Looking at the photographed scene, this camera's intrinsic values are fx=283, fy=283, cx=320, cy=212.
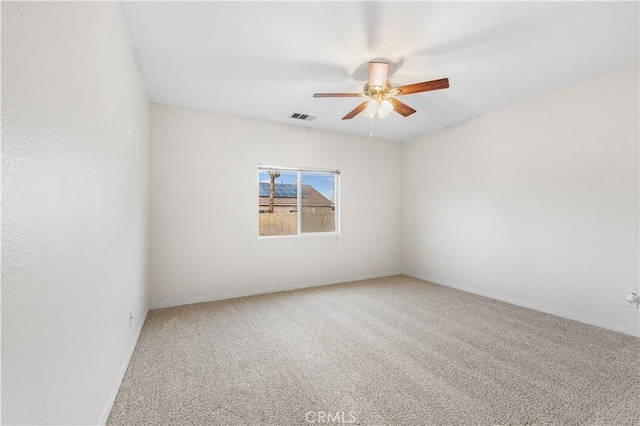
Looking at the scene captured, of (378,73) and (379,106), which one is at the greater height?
(378,73)

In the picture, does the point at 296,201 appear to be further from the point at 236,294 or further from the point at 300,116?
the point at 236,294

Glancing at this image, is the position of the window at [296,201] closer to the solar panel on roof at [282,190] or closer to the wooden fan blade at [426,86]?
the solar panel on roof at [282,190]

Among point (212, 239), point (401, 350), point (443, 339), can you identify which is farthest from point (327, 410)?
point (212, 239)

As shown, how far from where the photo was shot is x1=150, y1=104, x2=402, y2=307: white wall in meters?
3.48

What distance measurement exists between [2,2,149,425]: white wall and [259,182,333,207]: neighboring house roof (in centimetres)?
234

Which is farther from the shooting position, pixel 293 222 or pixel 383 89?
pixel 293 222

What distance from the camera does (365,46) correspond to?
2266 mm

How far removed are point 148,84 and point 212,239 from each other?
1.89 m

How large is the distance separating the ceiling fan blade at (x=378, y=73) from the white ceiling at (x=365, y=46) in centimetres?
10

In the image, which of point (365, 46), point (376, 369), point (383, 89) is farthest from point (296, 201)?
point (376, 369)

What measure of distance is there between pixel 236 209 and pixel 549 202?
3820mm

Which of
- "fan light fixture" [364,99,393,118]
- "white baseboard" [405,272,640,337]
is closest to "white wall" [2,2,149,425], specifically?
"fan light fixture" [364,99,393,118]

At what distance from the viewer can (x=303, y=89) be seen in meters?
3.07

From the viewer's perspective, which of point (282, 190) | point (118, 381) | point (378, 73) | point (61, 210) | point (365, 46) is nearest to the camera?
point (61, 210)
